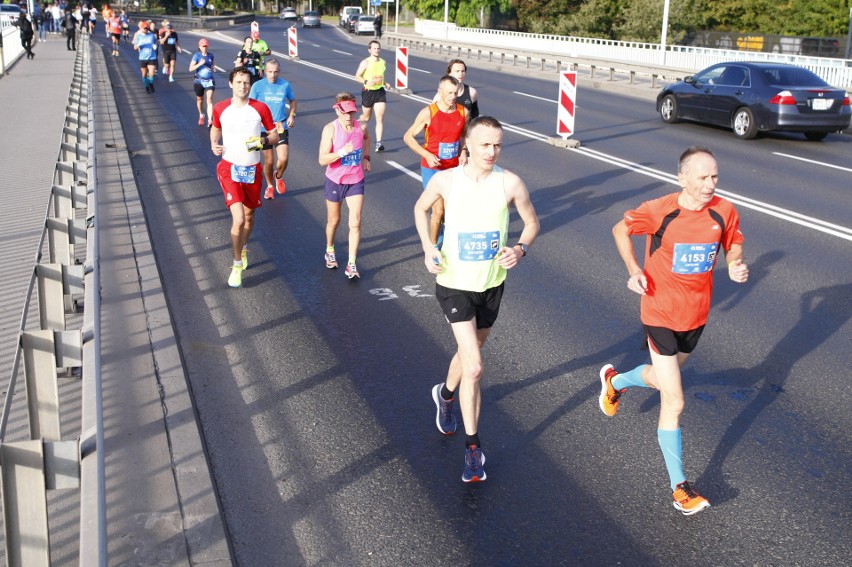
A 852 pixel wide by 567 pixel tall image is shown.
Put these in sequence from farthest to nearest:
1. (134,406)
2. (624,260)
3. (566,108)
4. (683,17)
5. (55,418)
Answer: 1. (683,17)
2. (566,108)
3. (134,406)
4. (624,260)
5. (55,418)

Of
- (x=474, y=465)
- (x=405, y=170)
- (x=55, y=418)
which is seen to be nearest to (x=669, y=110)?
(x=405, y=170)

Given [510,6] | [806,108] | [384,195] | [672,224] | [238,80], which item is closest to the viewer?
[672,224]

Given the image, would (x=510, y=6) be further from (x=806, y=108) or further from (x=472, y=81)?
(x=806, y=108)

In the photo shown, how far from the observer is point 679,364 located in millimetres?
5094

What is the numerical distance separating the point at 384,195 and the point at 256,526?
8.82m

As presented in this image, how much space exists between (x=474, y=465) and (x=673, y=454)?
1.02 meters

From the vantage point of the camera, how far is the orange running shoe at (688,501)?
471 cm

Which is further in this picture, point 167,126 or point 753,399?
point 167,126

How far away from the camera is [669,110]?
2206cm

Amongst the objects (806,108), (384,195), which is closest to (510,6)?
(806,108)

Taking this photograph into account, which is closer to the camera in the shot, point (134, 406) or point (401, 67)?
point (134, 406)

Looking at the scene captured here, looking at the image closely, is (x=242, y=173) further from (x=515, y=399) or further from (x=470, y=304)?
(x=470, y=304)

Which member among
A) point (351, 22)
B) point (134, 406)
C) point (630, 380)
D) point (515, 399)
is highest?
point (351, 22)

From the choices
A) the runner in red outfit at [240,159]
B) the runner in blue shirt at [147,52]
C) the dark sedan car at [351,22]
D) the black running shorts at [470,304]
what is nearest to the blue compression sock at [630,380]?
the black running shorts at [470,304]
